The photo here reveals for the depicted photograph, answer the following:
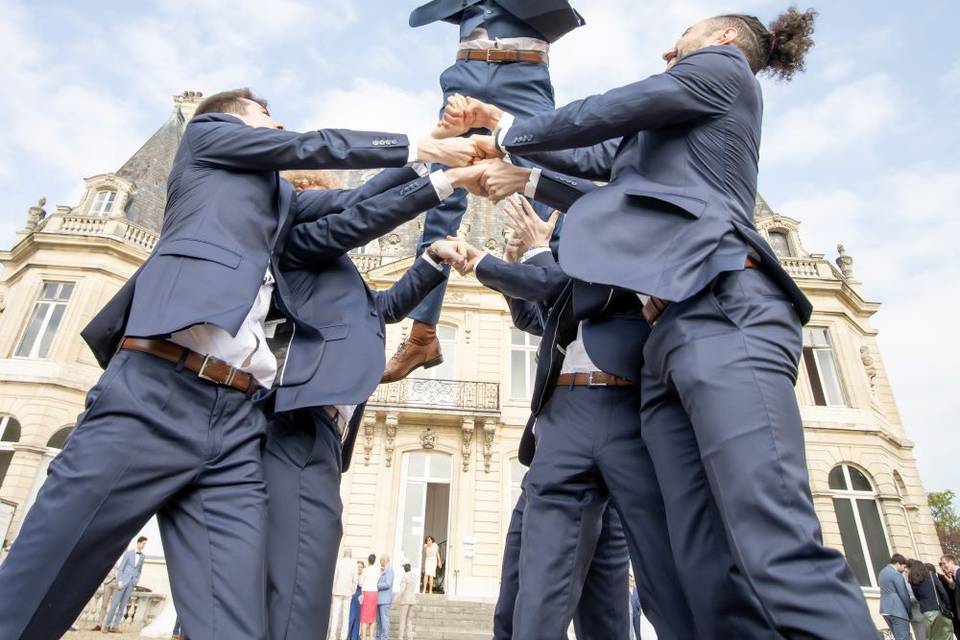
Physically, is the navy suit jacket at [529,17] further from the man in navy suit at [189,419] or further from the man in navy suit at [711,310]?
the man in navy suit at [189,419]

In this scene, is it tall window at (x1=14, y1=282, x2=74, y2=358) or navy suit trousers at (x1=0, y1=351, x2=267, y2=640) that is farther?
tall window at (x1=14, y1=282, x2=74, y2=358)

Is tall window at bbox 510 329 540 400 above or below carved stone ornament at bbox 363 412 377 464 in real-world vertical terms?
above

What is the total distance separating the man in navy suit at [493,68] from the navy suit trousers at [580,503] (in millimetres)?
1582

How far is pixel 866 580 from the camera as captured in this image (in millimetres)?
15492

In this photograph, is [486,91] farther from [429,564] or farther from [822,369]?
[822,369]

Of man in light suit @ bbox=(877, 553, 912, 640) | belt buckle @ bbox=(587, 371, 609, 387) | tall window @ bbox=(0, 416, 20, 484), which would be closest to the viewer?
belt buckle @ bbox=(587, 371, 609, 387)

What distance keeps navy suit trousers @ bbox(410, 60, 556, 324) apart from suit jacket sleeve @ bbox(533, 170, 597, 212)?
0.93 meters

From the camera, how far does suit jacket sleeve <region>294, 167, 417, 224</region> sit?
313 centimetres

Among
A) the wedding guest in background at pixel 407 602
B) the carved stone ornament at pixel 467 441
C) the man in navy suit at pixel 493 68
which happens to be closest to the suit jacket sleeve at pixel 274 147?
the man in navy suit at pixel 493 68

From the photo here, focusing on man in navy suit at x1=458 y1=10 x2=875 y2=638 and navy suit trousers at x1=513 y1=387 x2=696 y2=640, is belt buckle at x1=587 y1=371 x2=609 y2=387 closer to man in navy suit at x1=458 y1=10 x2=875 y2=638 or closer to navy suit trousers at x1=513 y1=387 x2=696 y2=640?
navy suit trousers at x1=513 y1=387 x2=696 y2=640

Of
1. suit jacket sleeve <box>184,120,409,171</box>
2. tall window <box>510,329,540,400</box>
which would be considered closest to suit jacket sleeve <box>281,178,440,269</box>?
suit jacket sleeve <box>184,120,409,171</box>

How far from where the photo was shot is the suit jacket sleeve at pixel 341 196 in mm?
3129

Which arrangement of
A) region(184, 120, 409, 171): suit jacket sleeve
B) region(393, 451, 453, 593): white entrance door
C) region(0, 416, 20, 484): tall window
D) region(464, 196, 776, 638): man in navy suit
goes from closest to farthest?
region(464, 196, 776, 638): man in navy suit
region(184, 120, 409, 171): suit jacket sleeve
region(0, 416, 20, 484): tall window
region(393, 451, 453, 593): white entrance door

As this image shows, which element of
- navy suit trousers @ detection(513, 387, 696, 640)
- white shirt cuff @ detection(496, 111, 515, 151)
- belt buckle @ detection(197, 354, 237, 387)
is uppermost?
white shirt cuff @ detection(496, 111, 515, 151)
